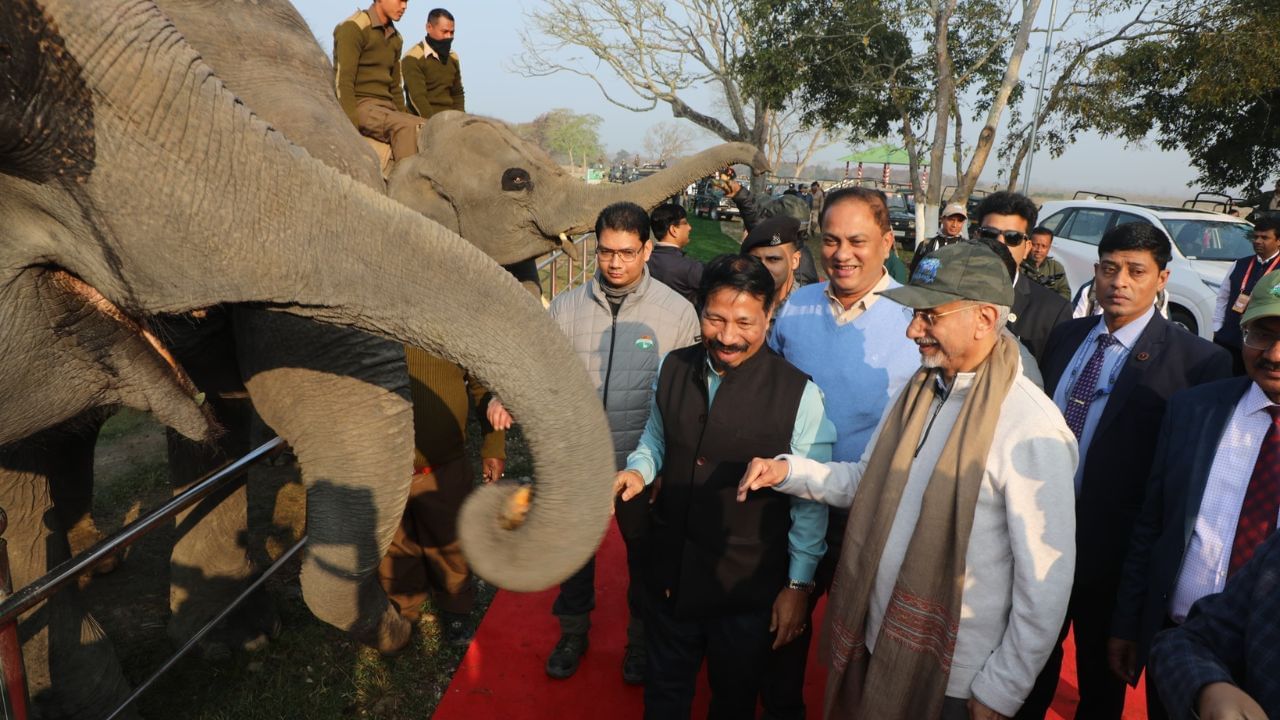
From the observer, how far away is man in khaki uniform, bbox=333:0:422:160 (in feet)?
15.1

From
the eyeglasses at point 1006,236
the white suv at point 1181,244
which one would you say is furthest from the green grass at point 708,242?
the eyeglasses at point 1006,236

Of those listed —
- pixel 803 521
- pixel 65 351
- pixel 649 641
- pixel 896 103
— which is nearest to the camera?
pixel 65 351

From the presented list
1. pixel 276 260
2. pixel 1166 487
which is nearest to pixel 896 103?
pixel 1166 487

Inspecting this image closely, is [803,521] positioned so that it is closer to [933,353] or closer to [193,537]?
[933,353]

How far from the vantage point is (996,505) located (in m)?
1.97

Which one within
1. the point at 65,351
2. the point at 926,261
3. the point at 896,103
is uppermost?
the point at 896,103

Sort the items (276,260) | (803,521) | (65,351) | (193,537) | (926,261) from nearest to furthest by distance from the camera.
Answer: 1. (276,260)
2. (65,351)
3. (926,261)
4. (803,521)
5. (193,537)

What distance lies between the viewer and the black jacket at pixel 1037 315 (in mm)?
3832

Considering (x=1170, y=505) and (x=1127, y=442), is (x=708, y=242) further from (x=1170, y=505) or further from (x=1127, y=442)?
(x=1170, y=505)

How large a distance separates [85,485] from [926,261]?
3646 mm

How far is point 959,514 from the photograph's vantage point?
1.95 meters

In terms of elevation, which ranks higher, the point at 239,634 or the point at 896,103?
the point at 896,103

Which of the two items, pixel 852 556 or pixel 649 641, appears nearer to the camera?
pixel 852 556

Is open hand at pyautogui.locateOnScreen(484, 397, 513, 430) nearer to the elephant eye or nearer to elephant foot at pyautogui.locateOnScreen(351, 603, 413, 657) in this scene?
elephant foot at pyautogui.locateOnScreen(351, 603, 413, 657)
